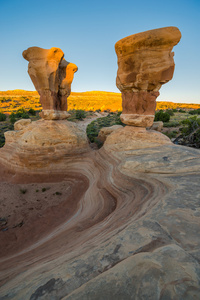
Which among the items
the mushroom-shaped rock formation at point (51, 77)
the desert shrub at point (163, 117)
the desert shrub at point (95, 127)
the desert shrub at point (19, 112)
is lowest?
the desert shrub at point (95, 127)

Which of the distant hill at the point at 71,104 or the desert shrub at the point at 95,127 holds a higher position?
the distant hill at the point at 71,104

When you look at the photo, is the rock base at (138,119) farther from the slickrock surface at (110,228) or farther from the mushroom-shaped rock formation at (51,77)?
the mushroom-shaped rock formation at (51,77)

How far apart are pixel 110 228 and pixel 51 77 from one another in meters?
7.47

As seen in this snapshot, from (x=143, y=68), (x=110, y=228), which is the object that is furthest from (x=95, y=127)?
(x=110, y=228)

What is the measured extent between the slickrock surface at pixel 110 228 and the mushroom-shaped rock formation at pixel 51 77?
3.16 m

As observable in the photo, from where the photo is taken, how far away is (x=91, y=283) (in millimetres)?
1362

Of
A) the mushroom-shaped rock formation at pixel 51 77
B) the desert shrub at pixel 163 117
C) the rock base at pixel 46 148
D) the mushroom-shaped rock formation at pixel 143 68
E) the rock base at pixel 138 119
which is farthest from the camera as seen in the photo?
the desert shrub at pixel 163 117

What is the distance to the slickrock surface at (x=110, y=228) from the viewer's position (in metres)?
1.36

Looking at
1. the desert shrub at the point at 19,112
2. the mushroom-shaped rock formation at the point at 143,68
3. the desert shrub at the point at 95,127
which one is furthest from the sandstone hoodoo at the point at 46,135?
the desert shrub at the point at 19,112

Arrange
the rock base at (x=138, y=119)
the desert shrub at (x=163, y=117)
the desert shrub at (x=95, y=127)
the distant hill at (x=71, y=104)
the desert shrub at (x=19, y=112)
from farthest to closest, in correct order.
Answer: the distant hill at (x=71, y=104)
the desert shrub at (x=19, y=112)
the desert shrub at (x=163, y=117)
the desert shrub at (x=95, y=127)
the rock base at (x=138, y=119)

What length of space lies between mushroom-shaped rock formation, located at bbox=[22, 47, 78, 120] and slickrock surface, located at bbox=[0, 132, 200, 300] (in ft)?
10.4

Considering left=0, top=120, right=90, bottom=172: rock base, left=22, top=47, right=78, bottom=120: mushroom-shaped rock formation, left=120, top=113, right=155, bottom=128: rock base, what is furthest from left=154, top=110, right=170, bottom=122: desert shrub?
left=0, top=120, right=90, bottom=172: rock base

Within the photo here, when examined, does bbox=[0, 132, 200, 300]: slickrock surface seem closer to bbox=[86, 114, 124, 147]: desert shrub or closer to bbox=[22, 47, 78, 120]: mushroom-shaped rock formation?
bbox=[22, 47, 78, 120]: mushroom-shaped rock formation

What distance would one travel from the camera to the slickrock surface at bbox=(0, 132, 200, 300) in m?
1.36
